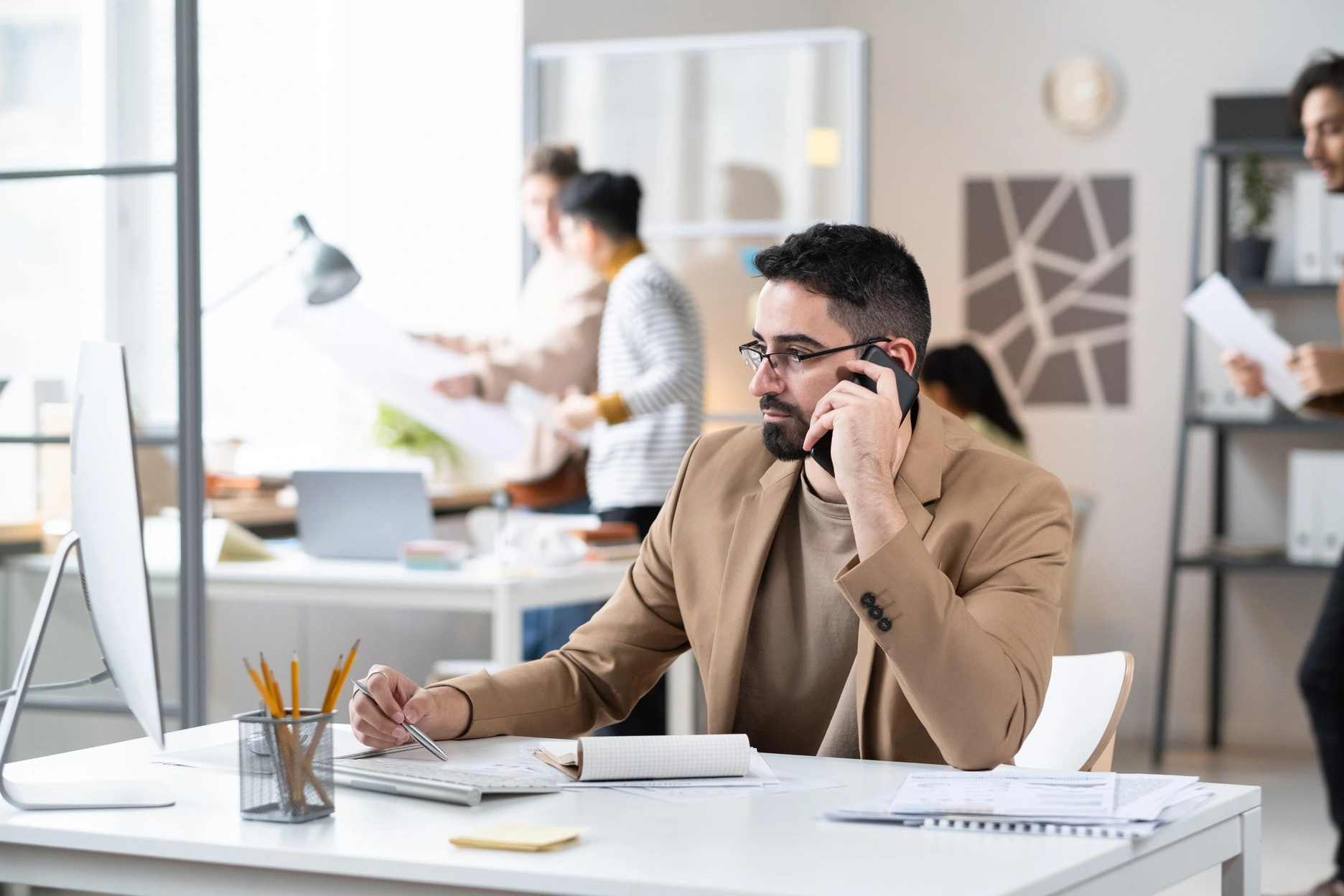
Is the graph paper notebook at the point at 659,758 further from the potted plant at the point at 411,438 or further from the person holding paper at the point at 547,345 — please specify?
the potted plant at the point at 411,438

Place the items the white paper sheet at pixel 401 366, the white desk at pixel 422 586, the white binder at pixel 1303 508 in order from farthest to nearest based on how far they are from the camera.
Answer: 1. the white binder at pixel 1303 508
2. the white paper sheet at pixel 401 366
3. the white desk at pixel 422 586

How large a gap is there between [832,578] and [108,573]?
852 millimetres

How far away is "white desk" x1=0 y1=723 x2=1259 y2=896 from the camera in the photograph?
1.16 m

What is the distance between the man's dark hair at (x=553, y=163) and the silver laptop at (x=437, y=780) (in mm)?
2805

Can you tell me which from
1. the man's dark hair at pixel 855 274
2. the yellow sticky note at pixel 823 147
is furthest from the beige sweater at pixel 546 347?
the man's dark hair at pixel 855 274

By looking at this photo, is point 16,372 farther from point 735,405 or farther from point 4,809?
point 735,405

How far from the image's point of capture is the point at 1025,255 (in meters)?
5.92

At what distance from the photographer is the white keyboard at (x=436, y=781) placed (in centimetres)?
142

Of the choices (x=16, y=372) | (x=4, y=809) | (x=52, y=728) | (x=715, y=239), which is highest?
(x=715, y=239)

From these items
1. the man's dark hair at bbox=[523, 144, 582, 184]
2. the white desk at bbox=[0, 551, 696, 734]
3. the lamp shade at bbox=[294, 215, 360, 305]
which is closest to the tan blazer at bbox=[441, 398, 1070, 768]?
the white desk at bbox=[0, 551, 696, 734]

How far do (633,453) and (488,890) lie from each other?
280 centimetres

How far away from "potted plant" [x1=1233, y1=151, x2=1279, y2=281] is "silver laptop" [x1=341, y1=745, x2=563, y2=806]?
4.54 meters

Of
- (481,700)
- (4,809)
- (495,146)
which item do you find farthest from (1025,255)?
(4,809)

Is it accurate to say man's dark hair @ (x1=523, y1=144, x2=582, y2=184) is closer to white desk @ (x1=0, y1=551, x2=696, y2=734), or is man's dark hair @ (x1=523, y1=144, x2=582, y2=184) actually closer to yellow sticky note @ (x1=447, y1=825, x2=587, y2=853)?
white desk @ (x1=0, y1=551, x2=696, y2=734)
